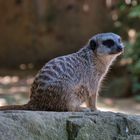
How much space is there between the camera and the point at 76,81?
4.45 meters

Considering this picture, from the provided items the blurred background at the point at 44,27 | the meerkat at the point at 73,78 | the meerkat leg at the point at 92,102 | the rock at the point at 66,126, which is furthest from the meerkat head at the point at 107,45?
the blurred background at the point at 44,27

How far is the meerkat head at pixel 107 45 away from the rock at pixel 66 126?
0.88 m

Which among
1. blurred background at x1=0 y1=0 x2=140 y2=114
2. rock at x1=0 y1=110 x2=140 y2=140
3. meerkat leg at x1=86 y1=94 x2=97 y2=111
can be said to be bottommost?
rock at x1=0 y1=110 x2=140 y2=140

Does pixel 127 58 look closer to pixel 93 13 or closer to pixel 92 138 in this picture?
pixel 93 13

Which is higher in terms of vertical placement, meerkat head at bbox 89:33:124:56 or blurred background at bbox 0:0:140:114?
blurred background at bbox 0:0:140:114

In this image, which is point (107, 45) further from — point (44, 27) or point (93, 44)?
point (44, 27)

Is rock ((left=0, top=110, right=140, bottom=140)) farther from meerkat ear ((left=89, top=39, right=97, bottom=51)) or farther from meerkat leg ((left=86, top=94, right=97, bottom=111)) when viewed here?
meerkat ear ((left=89, top=39, right=97, bottom=51))

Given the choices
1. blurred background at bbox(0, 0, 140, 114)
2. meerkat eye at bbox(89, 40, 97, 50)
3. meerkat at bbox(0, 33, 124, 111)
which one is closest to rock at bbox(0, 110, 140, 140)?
meerkat at bbox(0, 33, 124, 111)

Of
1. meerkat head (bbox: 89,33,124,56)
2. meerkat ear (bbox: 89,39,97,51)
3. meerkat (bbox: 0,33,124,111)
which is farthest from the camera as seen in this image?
meerkat ear (bbox: 89,39,97,51)

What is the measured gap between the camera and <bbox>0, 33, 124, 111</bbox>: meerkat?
14.0 ft

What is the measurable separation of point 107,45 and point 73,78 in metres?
0.62

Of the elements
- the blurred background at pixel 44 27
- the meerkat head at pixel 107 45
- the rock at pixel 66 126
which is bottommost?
A: the rock at pixel 66 126

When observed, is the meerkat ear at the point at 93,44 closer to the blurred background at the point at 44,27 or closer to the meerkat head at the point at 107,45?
the meerkat head at the point at 107,45

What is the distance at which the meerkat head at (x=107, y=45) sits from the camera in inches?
189
